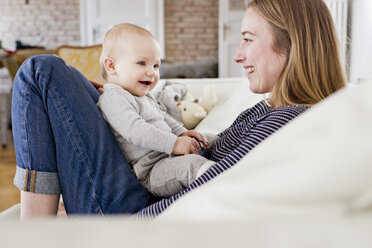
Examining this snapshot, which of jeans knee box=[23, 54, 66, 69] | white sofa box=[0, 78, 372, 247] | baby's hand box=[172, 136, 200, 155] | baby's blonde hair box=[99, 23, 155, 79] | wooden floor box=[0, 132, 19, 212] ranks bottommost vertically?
wooden floor box=[0, 132, 19, 212]

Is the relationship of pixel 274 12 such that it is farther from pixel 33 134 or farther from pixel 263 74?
pixel 33 134

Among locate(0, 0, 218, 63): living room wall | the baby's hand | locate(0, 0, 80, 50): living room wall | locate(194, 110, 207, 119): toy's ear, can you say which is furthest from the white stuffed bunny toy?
locate(0, 0, 80, 50): living room wall

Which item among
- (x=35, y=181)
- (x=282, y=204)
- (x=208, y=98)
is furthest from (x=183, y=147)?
(x=208, y=98)

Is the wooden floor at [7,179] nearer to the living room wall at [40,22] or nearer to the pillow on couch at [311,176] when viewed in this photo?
the pillow on couch at [311,176]

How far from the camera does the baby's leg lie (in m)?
0.95

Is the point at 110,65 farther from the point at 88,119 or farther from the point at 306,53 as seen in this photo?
the point at 306,53

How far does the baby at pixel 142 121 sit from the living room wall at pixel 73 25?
18.5ft

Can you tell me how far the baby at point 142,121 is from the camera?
98 centimetres

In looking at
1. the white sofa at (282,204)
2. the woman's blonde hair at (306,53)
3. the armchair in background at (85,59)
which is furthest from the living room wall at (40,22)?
the white sofa at (282,204)

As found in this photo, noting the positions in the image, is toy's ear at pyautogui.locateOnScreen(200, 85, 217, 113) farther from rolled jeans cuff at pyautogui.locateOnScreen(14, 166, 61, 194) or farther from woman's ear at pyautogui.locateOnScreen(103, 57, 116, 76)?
rolled jeans cuff at pyautogui.locateOnScreen(14, 166, 61, 194)

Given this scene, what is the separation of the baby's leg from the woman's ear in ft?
1.18

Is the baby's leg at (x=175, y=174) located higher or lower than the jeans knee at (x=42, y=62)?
lower

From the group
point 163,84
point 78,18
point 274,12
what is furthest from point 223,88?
point 78,18

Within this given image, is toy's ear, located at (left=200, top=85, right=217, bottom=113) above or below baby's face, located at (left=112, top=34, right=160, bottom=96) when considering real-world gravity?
below
